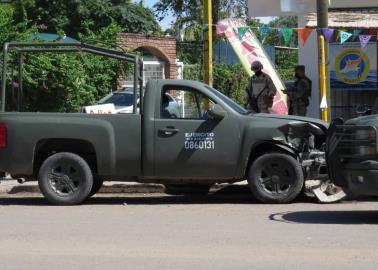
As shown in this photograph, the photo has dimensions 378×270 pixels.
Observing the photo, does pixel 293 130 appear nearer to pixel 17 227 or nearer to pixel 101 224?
pixel 101 224

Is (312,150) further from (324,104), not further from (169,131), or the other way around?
(324,104)

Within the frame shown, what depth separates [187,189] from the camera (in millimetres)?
11984

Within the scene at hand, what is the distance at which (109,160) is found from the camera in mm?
10930

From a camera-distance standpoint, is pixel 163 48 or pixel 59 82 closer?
pixel 59 82

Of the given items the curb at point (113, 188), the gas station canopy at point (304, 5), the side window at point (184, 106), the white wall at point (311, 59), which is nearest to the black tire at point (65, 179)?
the side window at point (184, 106)

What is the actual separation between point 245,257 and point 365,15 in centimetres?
1195

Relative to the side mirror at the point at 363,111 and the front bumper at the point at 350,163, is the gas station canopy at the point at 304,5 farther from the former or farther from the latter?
the front bumper at the point at 350,163

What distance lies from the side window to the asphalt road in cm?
139

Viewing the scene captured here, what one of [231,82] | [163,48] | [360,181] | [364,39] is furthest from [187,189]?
[163,48]

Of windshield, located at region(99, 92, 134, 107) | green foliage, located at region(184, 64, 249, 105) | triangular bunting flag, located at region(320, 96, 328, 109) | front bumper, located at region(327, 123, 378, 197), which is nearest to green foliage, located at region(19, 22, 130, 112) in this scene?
windshield, located at region(99, 92, 134, 107)

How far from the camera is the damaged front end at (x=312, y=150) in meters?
10.8

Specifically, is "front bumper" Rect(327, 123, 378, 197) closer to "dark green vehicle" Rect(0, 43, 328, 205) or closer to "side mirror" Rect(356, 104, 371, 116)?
"dark green vehicle" Rect(0, 43, 328, 205)

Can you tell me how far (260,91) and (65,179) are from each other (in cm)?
502

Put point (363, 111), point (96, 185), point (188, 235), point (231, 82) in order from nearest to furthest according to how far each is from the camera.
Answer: point (188, 235)
point (363, 111)
point (96, 185)
point (231, 82)
